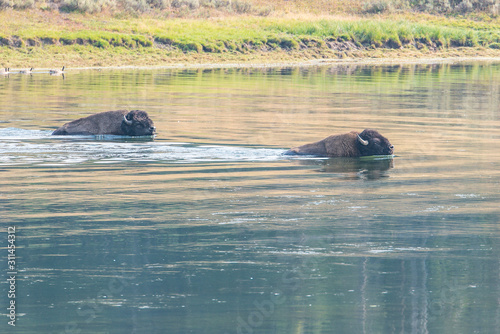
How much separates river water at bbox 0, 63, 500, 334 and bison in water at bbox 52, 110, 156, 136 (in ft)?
1.65

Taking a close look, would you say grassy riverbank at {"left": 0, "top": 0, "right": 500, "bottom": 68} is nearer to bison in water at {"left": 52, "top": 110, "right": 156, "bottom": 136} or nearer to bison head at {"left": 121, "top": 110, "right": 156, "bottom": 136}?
bison in water at {"left": 52, "top": 110, "right": 156, "bottom": 136}

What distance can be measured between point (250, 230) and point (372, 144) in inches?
267

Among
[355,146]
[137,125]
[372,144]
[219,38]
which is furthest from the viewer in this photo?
[219,38]

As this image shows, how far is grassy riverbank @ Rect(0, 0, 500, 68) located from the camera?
52062 mm

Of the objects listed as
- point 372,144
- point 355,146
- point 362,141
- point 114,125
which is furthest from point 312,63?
point 362,141

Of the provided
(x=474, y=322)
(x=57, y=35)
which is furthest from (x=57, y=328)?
(x=57, y=35)

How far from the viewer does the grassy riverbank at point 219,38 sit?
52062 mm

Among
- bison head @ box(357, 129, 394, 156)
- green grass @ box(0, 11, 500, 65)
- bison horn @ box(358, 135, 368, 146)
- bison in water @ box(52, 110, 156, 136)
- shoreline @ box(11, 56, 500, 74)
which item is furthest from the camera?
green grass @ box(0, 11, 500, 65)

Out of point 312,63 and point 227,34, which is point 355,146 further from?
point 227,34

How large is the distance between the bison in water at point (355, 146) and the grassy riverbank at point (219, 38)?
34.7 metres

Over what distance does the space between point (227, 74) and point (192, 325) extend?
40870 mm

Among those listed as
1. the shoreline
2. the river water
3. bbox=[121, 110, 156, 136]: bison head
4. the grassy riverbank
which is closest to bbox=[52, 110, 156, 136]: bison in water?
bbox=[121, 110, 156, 136]: bison head

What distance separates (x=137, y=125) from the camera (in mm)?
21062

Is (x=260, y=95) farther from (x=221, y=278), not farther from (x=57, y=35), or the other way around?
(x=221, y=278)
